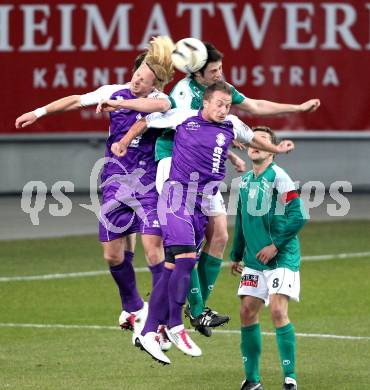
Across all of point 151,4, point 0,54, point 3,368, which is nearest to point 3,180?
point 0,54

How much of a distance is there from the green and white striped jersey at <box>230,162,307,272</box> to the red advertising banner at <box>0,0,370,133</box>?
16011 millimetres

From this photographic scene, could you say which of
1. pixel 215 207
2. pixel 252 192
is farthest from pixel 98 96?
pixel 252 192

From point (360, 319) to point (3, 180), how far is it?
13415mm

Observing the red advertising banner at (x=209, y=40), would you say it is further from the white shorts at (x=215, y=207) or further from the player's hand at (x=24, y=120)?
the player's hand at (x=24, y=120)

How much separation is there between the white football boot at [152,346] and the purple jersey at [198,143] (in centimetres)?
133

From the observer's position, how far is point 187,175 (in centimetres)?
1286

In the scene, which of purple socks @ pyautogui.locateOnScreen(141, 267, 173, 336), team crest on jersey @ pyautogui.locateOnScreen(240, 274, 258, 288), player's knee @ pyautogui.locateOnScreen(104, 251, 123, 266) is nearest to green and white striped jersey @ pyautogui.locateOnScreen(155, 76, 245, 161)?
purple socks @ pyautogui.locateOnScreen(141, 267, 173, 336)

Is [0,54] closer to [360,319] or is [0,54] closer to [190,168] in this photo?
[360,319]

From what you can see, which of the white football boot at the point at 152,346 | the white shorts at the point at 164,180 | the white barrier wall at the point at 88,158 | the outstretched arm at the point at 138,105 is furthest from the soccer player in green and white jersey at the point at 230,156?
the white barrier wall at the point at 88,158

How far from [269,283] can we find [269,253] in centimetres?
29

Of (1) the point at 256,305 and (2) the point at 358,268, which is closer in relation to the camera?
(1) the point at 256,305

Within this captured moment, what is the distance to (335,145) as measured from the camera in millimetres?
29766

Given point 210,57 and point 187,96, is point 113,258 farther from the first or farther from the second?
point 210,57

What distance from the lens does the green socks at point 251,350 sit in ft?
43.3
